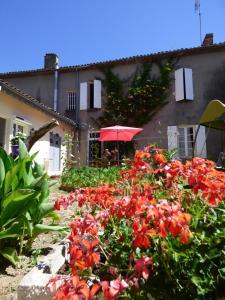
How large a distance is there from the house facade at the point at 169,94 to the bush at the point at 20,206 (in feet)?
39.2

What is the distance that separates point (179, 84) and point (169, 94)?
0.73 metres

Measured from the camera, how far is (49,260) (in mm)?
2293

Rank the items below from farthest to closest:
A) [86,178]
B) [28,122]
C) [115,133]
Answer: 1. [115,133]
2. [28,122]
3. [86,178]

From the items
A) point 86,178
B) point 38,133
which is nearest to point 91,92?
point 86,178

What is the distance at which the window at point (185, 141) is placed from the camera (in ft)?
50.2

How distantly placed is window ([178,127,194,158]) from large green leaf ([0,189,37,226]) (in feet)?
43.4

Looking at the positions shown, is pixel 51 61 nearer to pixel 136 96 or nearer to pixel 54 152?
pixel 136 96

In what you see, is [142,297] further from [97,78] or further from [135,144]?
[97,78]

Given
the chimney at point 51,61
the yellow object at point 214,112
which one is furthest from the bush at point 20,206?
the chimney at point 51,61

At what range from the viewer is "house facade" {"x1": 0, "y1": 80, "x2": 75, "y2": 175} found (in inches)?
379

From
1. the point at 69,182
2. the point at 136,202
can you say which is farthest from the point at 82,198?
the point at 69,182

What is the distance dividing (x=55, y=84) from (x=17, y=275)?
1579cm

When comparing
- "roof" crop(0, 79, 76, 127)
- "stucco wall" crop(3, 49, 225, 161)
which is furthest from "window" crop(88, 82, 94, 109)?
"roof" crop(0, 79, 76, 127)

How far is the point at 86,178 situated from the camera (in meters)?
9.19
